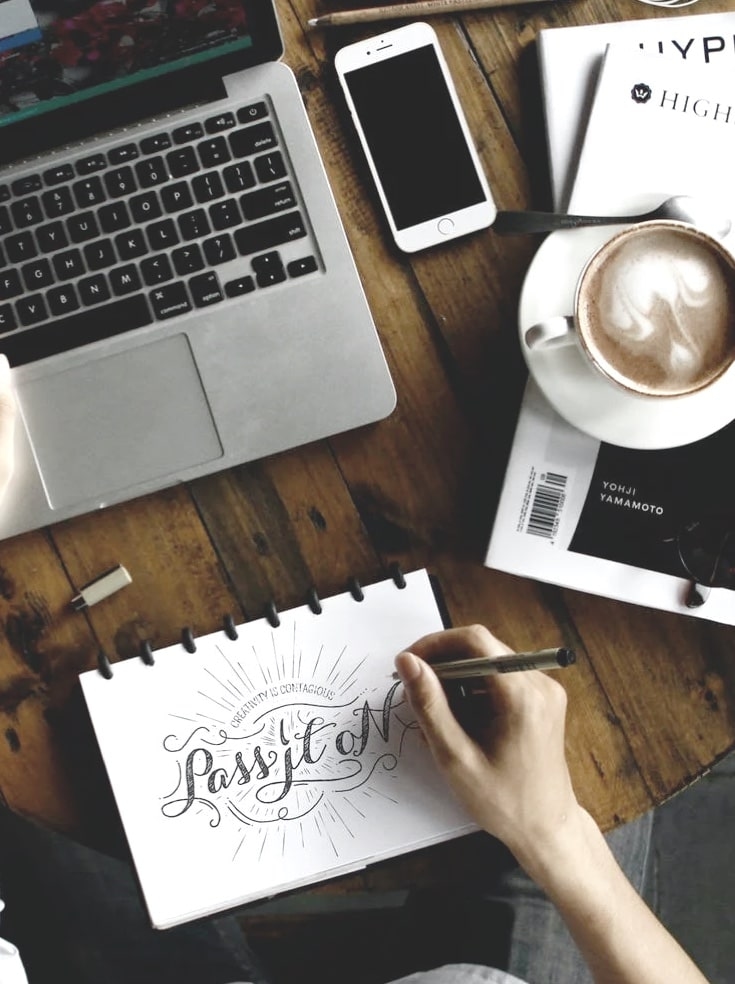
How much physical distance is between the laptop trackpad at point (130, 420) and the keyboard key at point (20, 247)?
93mm

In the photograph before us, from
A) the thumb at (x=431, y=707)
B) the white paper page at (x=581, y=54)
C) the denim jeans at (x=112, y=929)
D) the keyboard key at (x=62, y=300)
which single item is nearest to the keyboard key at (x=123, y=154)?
the keyboard key at (x=62, y=300)

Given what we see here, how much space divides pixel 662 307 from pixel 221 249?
0.32 metres

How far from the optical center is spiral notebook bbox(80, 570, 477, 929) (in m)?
0.65

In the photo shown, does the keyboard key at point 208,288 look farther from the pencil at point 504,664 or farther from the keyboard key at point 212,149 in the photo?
the pencil at point 504,664

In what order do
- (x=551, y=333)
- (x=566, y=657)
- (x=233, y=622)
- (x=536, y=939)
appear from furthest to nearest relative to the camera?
(x=536, y=939), (x=233, y=622), (x=551, y=333), (x=566, y=657)

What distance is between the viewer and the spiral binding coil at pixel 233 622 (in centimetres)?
67

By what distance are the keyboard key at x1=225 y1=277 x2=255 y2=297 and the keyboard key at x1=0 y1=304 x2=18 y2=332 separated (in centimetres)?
17

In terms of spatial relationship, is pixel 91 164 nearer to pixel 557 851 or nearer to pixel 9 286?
pixel 9 286

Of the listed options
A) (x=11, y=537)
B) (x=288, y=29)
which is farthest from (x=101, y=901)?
(x=288, y=29)

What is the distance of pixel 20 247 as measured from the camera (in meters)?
0.67

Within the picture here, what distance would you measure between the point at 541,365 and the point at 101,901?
60 cm

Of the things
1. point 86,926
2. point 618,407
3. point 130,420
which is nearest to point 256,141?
point 130,420

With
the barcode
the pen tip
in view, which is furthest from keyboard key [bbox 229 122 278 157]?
the pen tip

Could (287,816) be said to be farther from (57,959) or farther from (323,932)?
(323,932)
